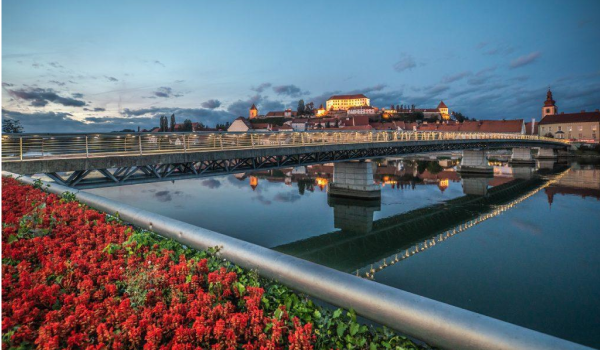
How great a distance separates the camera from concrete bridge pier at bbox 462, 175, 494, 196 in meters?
40.8

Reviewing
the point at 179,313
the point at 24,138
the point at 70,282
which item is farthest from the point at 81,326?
the point at 24,138

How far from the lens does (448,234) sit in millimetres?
22984

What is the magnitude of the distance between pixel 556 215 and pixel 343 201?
1788 cm

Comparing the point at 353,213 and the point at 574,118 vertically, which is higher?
the point at 574,118

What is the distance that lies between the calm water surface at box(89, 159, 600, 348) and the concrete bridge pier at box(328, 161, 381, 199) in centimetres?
118

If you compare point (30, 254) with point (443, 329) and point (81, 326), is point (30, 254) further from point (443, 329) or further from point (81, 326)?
point (443, 329)

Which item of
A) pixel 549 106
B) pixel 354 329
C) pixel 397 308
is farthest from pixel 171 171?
pixel 549 106

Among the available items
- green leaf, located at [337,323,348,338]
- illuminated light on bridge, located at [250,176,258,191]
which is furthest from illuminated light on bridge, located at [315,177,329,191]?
green leaf, located at [337,323,348,338]

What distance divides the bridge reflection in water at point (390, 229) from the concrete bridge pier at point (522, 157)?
124 ft

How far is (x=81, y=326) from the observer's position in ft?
10.8

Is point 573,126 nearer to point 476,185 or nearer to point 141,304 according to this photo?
point 476,185

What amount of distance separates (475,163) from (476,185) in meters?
14.6

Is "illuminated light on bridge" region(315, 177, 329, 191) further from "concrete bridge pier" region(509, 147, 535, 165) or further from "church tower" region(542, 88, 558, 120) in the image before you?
"church tower" region(542, 88, 558, 120)

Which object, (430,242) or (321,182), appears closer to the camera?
(430,242)
